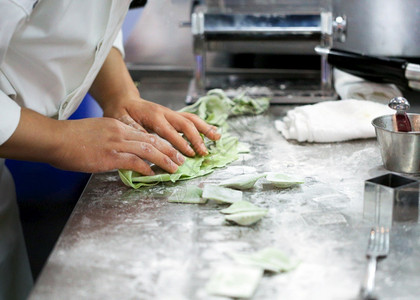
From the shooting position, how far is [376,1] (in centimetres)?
261

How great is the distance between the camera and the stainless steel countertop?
98cm

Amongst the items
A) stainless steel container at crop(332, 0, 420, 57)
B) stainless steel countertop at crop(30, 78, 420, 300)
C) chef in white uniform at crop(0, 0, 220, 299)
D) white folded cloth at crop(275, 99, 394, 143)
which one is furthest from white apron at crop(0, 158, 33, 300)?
stainless steel container at crop(332, 0, 420, 57)

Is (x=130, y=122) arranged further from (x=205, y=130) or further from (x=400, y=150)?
(x=400, y=150)

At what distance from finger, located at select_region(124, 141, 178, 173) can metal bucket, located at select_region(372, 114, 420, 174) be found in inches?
21.1

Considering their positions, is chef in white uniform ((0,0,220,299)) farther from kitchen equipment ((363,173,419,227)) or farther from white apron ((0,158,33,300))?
kitchen equipment ((363,173,419,227))

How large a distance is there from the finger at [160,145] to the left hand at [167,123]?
80mm

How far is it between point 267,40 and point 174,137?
922mm

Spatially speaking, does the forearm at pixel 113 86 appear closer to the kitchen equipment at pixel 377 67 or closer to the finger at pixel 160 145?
the finger at pixel 160 145

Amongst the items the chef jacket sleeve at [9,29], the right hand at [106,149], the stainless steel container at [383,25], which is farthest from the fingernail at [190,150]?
the stainless steel container at [383,25]

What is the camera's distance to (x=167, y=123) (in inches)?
63.7

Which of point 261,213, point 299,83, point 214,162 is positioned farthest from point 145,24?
point 261,213

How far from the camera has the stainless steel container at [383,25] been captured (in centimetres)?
257

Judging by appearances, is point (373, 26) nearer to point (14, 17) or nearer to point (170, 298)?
point (14, 17)

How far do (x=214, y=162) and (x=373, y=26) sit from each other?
140cm
